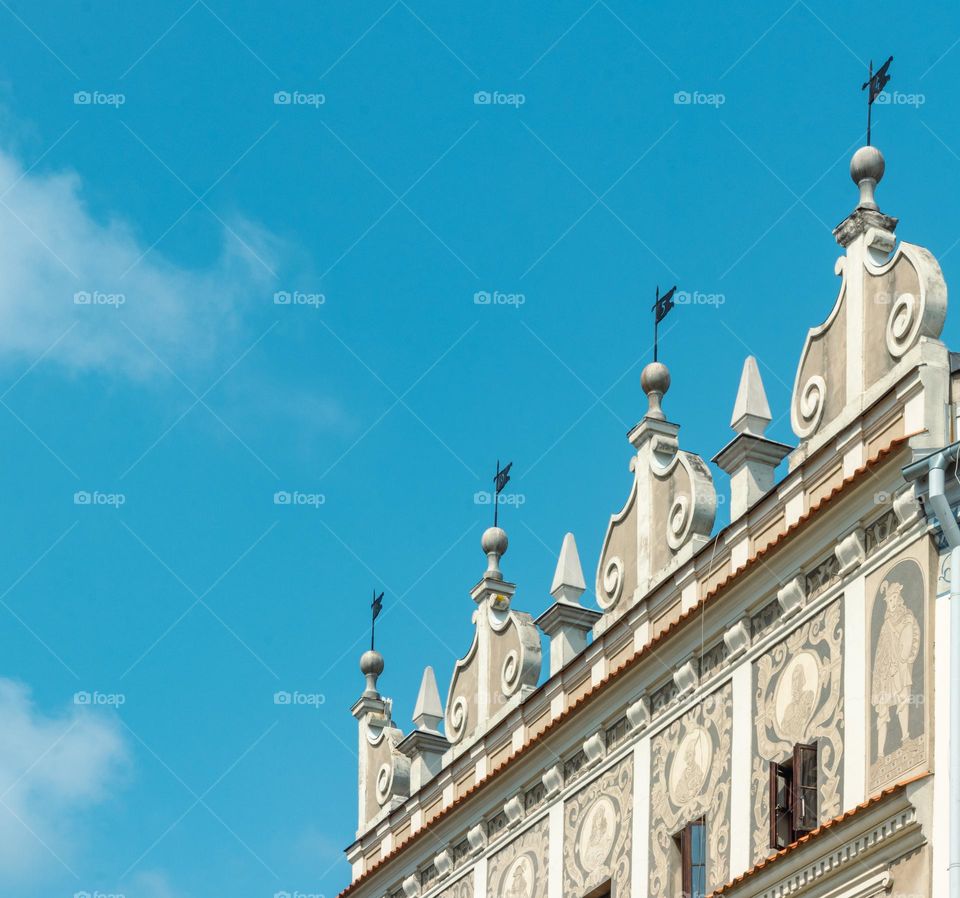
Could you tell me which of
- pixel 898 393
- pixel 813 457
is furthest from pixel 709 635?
Answer: pixel 898 393

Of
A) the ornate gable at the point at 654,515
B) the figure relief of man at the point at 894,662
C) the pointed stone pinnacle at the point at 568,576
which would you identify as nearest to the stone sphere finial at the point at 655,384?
the ornate gable at the point at 654,515

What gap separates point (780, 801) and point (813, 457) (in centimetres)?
308

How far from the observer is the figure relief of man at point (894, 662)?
17000 millimetres

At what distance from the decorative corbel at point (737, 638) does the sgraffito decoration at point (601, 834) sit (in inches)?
82.7

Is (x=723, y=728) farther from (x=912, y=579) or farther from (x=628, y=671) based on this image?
(x=912, y=579)

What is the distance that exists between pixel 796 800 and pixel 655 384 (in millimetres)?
5988

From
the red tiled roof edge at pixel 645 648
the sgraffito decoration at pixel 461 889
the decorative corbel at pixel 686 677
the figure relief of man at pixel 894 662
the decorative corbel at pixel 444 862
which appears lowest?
the figure relief of man at pixel 894 662

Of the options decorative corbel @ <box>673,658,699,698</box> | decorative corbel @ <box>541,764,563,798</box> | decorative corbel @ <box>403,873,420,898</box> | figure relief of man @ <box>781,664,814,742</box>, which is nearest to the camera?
figure relief of man @ <box>781,664,814,742</box>

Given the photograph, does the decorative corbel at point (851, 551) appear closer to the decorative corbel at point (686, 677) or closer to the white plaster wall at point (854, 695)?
the white plaster wall at point (854, 695)

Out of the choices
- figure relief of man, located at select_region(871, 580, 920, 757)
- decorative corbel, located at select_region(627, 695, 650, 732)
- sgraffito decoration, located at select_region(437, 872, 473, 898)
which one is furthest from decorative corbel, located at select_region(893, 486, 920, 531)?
sgraffito decoration, located at select_region(437, 872, 473, 898)

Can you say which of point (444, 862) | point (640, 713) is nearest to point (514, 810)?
point (444, 862)

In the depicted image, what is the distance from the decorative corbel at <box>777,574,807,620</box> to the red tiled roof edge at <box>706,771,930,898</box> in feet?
6.87

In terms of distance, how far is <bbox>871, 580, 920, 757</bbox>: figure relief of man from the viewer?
1700 cm

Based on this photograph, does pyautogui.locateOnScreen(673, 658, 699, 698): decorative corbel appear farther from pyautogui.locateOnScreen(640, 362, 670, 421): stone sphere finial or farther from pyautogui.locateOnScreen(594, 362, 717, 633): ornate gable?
pyautogui.locateOnScreen(640, 362, 670, 421): stone sphere finial
